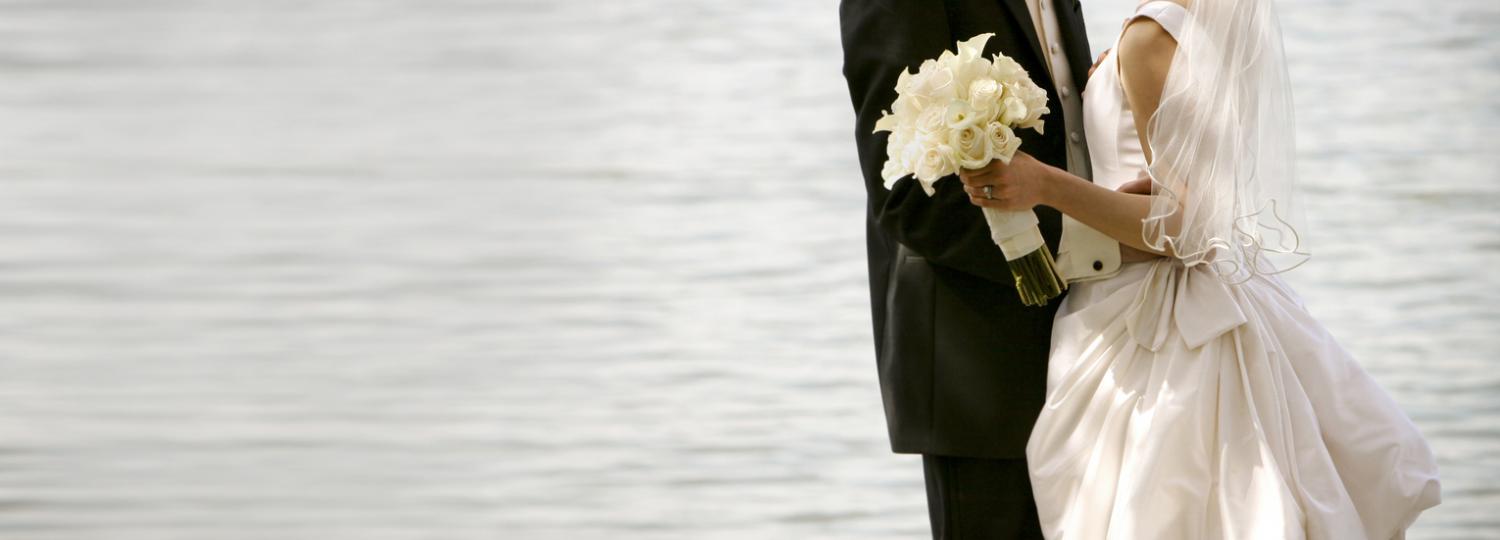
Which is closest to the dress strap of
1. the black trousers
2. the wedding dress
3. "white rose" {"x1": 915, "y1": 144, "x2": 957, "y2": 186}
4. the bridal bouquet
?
the wedding dress

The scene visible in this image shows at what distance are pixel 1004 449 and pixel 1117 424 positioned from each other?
0.17 m

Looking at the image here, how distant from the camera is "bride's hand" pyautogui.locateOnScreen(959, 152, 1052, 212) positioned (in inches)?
69.1

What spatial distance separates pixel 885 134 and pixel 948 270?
0.62 feet

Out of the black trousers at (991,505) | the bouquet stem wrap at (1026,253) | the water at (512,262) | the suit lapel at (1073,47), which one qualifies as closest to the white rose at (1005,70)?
the bouquet stem wrap at (1026,253)

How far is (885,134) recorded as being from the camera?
6.39ft

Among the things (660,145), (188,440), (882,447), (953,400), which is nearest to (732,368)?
(882,447)

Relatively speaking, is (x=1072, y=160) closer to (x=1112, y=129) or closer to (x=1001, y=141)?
(x=1112, y=129)

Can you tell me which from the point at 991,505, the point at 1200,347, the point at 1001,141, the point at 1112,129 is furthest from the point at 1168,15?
the point at 991,505

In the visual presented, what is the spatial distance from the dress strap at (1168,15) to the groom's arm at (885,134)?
238 mm

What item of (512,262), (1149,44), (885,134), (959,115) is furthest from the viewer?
(512,262)

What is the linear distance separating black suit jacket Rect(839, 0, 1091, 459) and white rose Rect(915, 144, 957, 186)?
0.62 feet

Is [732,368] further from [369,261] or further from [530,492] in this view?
[369,261]

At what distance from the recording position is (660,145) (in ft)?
21.6

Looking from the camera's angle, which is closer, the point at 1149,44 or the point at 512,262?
the point at 1149,44
